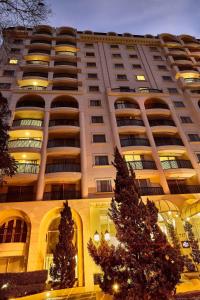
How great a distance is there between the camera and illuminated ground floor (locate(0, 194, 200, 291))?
15.6 meters

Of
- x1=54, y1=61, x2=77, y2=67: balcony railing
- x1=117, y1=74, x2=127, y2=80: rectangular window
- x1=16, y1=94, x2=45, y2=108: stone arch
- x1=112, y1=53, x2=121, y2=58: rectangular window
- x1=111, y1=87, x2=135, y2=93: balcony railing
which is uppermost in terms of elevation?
x1=112, y1=53, x2=121, y2=58: rectangular window

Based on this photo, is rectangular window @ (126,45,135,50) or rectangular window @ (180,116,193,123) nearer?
rectangular window @ (180,116,193,123)

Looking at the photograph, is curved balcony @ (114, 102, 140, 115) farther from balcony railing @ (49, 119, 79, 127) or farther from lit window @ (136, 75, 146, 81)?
lit window @ (136, 75, 146, 81)

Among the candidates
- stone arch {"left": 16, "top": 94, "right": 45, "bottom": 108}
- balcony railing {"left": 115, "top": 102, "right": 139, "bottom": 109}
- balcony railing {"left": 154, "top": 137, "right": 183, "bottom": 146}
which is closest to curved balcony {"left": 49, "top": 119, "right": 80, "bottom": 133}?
stone arch {"left": 16, "top": 94, "right": 45, "bottom": 108}

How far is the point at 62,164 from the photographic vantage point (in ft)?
66.2

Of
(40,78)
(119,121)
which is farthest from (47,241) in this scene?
(40,78)

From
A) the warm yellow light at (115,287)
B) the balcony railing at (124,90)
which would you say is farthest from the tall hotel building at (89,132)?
the warm yellow light at (115,287)

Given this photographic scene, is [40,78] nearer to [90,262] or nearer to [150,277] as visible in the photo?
[90,262]

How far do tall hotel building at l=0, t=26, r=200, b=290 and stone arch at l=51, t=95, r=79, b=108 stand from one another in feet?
0.43

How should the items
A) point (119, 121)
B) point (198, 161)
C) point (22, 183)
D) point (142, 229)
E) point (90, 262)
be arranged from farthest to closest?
point (119, 121)
point (198, 161)
point (22, 183)
point (90, 262)
point (142, 229)

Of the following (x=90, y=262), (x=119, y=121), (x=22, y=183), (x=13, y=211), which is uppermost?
(x=119, y=121)

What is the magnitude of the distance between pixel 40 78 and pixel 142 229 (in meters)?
25.3

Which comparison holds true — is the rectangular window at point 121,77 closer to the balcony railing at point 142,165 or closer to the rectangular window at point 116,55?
the rectangular window at point 116,55

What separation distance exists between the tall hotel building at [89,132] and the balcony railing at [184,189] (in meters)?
0.10
